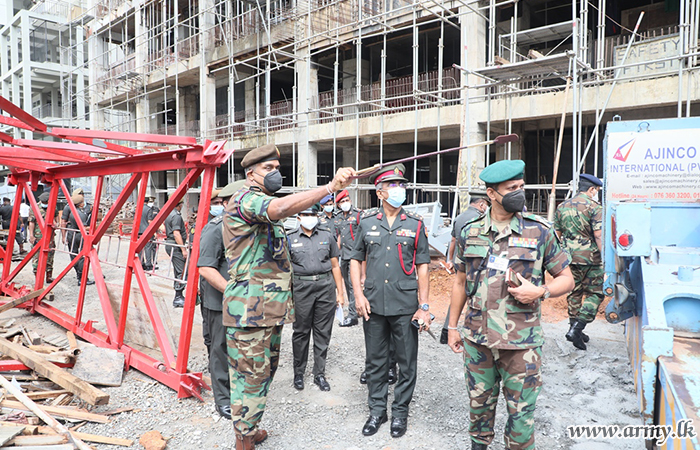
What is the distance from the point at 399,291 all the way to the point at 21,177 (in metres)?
6.25

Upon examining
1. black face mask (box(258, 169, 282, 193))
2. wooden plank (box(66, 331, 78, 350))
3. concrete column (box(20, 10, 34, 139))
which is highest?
concrete column (box(20, 10, 34, 139))

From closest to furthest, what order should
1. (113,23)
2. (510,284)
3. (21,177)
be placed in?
(510,284), (21,177), (113,23)

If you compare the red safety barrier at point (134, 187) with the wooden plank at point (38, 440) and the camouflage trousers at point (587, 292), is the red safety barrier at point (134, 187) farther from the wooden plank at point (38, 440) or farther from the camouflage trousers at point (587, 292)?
the camouflage trousers at point (587, 292)

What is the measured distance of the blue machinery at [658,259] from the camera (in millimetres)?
2227

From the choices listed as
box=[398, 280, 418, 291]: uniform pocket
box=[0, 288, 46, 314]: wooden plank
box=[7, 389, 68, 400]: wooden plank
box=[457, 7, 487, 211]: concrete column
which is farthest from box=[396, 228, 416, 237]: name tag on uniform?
box=[457, 7, 487, 211]: concrete column

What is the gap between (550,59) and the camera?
Result: 23.4 ft

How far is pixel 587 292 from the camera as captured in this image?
16.9 ft

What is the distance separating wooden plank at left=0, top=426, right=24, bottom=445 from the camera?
2874 mm

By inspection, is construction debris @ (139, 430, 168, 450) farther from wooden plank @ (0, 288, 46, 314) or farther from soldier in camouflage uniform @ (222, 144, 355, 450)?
wooden plank @ (0, 288, 46, 314)

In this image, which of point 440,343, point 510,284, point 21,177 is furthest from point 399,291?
point 21,177

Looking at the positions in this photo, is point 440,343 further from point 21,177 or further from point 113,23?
point 113,23

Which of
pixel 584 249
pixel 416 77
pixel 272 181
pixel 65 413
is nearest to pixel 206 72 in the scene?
pixel 416 77

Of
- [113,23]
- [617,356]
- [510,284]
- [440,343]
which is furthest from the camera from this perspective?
[113,23]

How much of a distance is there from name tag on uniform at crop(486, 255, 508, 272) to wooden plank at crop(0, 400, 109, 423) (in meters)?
3.06
